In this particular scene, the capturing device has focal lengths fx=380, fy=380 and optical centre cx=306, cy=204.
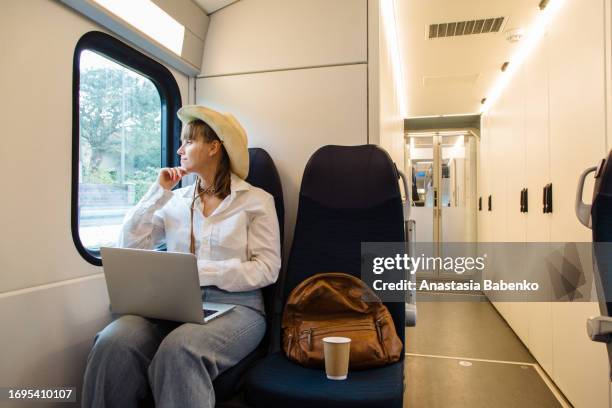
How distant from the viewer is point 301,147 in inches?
75.2

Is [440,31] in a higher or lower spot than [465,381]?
higher

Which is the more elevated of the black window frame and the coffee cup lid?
the black window frame

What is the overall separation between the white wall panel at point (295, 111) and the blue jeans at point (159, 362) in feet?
2.39

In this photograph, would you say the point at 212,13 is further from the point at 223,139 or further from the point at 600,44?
the point at 600,44

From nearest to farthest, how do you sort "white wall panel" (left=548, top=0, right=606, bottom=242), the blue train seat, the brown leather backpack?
the brown leather backpack < the blue train seat < "white wall panel" (left=548, top=0, right=606, bottom=242)

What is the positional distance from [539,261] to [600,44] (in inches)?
56.9

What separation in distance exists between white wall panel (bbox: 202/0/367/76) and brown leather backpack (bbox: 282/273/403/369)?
1.09m

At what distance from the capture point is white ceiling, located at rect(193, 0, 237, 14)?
1940mm

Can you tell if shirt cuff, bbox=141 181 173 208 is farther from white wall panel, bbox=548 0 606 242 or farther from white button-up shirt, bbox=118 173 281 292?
white wall panel, bbox=548 0 606 242

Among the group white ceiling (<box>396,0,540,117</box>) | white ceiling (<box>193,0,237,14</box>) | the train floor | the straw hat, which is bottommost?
the train floor

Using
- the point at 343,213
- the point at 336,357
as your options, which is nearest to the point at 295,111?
the point at 343,213

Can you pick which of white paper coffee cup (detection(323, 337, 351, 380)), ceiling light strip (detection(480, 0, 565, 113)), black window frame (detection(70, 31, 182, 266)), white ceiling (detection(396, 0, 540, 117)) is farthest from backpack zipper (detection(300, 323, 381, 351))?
ceiling light strip (detection(480, 0, 565, 113))

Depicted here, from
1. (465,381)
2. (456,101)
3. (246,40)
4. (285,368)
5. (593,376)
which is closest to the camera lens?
(285,368)

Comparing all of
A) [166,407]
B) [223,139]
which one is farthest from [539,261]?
[166,407]
